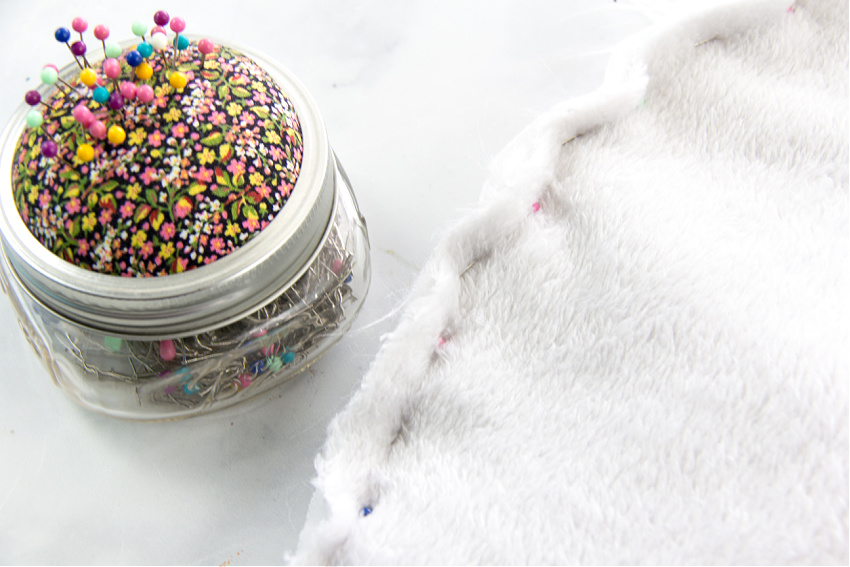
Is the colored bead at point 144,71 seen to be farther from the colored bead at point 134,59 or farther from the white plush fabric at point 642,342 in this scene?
the white plush fabric at point 642,342

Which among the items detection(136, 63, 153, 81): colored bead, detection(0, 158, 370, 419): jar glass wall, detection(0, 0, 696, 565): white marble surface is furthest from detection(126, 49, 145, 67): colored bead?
detection(0, 0, 696, 565): white marble surface

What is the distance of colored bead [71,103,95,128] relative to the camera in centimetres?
38

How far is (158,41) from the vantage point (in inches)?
16.8

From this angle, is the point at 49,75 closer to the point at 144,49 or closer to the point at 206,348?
the point at 144,49

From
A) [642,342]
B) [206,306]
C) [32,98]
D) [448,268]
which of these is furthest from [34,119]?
[642,342]

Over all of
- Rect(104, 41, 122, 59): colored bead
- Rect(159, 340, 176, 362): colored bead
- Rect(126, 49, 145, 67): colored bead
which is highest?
Rect(126, 49, 145, 67): colored bead

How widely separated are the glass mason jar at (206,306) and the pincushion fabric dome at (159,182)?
11 millimetres

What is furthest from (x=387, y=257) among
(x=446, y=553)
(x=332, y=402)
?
(x=446, y=553)

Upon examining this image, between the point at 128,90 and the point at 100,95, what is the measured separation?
0.06ft

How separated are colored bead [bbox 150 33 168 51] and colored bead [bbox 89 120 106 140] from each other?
0.08m

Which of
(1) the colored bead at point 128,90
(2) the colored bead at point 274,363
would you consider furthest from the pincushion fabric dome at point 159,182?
(2) the colored bead at point 274,363

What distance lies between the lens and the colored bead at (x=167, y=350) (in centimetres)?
44

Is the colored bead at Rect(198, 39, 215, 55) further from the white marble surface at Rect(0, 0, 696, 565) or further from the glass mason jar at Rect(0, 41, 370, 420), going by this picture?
the white marble surface at Rect(0, 0, 696, 565)

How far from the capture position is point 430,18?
0.76 m
